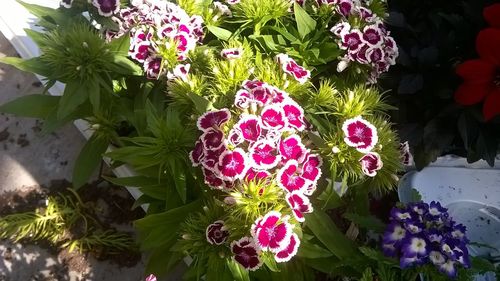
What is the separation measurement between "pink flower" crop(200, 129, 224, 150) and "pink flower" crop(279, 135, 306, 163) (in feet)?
0.50

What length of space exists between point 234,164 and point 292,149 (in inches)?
6.6

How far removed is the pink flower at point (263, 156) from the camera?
1.23 m

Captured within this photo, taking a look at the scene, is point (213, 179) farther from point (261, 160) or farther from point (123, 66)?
point (123, 66)

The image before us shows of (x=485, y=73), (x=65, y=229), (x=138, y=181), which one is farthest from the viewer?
(x=65, y=229)

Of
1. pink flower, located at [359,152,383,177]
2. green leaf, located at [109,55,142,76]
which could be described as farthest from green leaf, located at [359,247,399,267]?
green leaf, located at [109,55,142,76]

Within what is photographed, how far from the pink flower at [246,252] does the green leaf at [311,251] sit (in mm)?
211

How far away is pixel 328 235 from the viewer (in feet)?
4.94

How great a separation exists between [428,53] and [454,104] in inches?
7.9

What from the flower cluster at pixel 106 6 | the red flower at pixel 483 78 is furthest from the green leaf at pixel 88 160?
the red flower at pixel 483 78

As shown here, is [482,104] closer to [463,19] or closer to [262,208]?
[463,19]

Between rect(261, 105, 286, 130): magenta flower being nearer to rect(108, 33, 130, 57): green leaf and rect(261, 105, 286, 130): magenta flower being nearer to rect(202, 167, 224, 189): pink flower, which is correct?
rect(202, 167, 224, 189): pink flower

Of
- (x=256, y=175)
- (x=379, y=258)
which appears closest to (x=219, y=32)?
(x=256, y=175)

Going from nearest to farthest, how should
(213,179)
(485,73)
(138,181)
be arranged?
(213,179), (485,73), (138,181)

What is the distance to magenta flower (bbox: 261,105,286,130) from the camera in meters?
1.25
